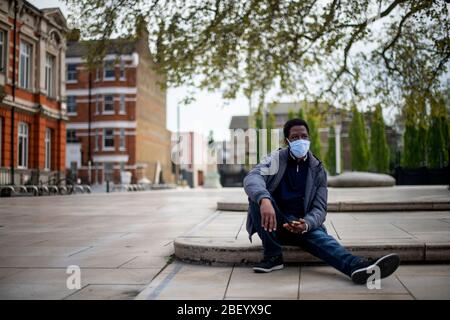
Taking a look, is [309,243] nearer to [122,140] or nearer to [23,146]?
[23,146]

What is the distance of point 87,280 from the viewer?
414 centimetres

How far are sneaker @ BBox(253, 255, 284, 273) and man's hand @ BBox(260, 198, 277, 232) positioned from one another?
465 millimetres

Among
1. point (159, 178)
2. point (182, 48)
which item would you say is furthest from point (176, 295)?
point (159, 178)

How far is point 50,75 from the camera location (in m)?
30.4

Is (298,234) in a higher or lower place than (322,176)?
lower

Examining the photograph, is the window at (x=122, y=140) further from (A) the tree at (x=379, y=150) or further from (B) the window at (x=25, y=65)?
(A) the tree at (x=379, y=150)

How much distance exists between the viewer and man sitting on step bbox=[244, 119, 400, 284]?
4156 mm

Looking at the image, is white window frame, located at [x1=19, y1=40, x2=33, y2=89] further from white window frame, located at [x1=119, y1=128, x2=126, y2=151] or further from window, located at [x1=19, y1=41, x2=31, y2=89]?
white window frame, located at [x1=119, y1=128, x2=126, y2=151]

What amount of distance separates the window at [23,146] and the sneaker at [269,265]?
961 inches

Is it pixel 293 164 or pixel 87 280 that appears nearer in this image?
pixel 87 280

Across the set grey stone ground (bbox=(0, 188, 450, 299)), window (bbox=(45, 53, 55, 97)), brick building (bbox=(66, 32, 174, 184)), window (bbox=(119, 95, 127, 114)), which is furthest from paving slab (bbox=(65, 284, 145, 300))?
window (bbox=(119, 95, 127, 114))

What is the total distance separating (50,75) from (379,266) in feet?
98.1
